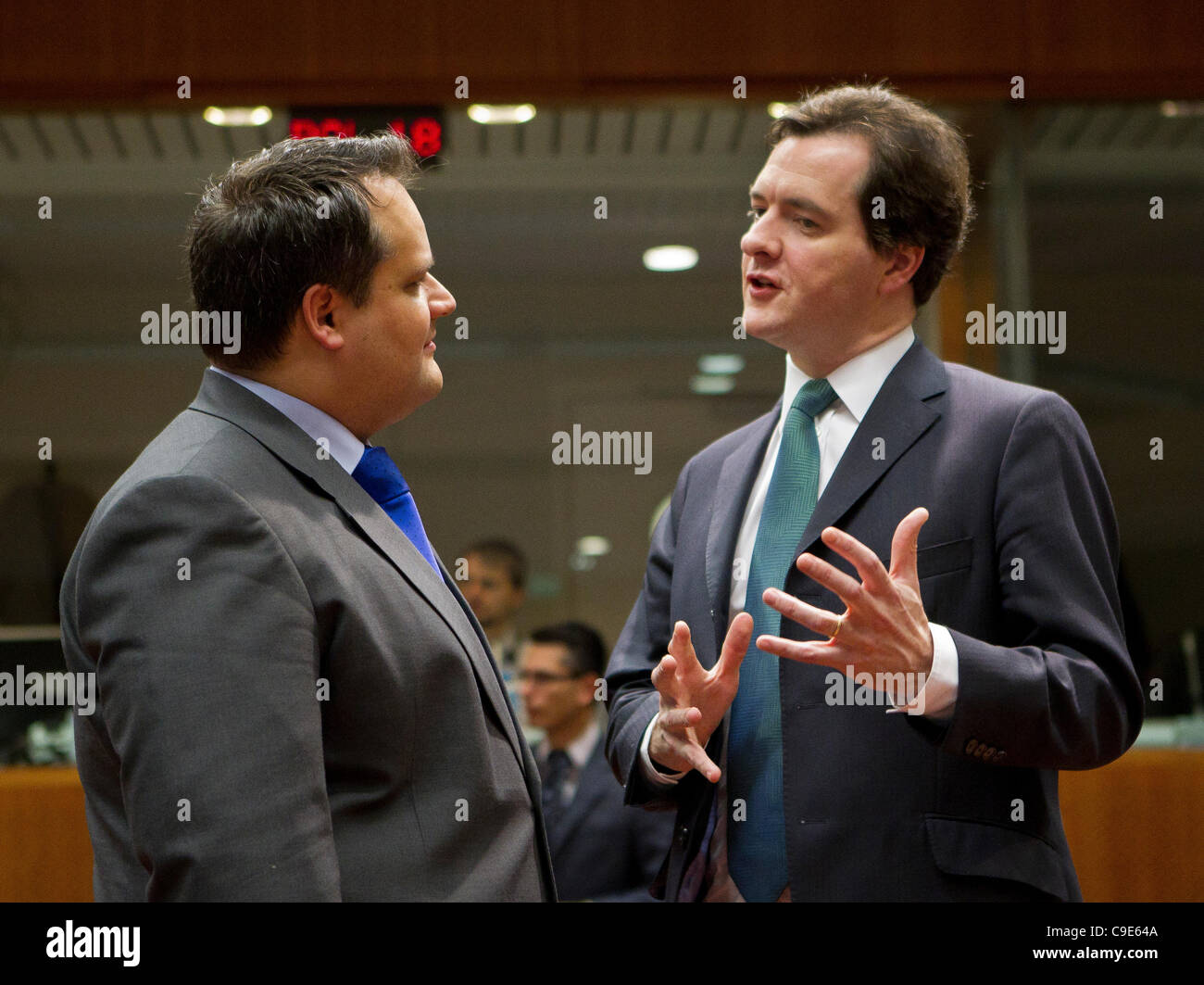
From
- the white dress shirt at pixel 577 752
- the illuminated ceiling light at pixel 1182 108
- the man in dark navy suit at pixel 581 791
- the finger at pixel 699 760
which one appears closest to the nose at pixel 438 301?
the finger at pixel 699 760

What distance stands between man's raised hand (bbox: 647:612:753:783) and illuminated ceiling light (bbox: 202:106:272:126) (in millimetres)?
2745

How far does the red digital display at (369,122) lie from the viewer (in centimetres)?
373

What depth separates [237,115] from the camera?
3883 millimetres

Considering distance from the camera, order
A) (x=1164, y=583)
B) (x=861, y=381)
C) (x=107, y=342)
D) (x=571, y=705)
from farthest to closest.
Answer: (x=107, y=342) → (x=1164, y=583) → (x=571, y=705) → (x=861, y=381)

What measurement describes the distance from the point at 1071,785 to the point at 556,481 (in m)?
3.40

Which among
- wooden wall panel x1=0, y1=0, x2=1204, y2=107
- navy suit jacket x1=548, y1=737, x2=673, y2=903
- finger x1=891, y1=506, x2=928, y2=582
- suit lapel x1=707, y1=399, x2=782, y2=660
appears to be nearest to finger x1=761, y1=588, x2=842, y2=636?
finger x1=891, y1=506, x2=928, y2=582

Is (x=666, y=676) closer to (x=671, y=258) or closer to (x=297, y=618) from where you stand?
(x=297, y=618)

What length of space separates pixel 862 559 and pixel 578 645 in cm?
260

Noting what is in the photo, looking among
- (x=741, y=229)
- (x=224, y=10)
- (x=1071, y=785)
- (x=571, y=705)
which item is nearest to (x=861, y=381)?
(x=1071, y=785)

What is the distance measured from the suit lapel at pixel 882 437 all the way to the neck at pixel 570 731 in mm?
2297

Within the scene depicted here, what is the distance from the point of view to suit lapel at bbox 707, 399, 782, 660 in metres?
1.80

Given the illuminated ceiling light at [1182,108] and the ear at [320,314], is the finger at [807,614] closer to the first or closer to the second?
the ear at [320,314]

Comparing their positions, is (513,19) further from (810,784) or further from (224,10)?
(810,784)

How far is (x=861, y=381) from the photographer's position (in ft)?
6.05
